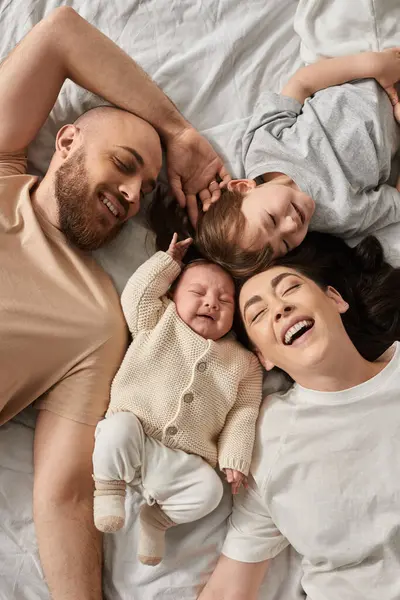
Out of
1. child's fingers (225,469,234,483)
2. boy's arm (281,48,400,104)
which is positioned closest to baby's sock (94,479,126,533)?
child's fingers (225,469,234,483)

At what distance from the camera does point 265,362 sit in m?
1.29

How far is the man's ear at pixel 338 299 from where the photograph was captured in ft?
4.12

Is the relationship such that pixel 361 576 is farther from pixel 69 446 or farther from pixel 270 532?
pixel 69 446

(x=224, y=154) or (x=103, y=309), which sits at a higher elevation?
(x=224, y=154)

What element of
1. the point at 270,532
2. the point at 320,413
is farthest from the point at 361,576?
the point at 320,413

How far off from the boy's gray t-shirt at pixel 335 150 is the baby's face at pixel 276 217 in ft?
0.23

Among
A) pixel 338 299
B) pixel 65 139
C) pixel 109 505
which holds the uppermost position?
pixel 65 139

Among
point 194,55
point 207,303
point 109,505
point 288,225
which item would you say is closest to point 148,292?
point 207,303

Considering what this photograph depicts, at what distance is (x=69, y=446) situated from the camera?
1.23 m

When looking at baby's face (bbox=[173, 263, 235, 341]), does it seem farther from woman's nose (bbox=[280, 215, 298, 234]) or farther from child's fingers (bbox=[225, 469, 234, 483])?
child's fingers (bbox=[225, 469, 234, 483])

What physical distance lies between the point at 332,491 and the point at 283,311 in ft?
1.31

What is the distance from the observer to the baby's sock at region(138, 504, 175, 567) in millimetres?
1178

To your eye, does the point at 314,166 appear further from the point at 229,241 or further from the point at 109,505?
the point at 109,505

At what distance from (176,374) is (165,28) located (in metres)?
1.01
